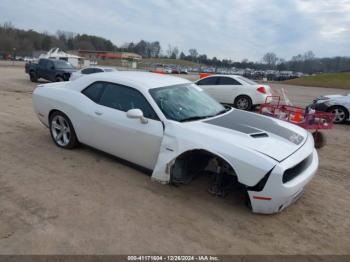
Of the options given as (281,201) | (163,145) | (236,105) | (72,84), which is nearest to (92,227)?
(163,145)

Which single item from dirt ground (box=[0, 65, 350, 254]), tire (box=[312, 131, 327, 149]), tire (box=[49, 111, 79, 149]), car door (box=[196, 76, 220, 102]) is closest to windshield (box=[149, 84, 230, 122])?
dirt ground (box=[0, 65, 350, 254])

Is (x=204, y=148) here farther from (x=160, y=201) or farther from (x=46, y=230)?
(x=46, y=230)

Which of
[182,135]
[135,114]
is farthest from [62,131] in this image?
[182,135]

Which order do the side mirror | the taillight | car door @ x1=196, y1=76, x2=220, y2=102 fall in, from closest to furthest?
the side mirror < the taillight < car door @ x1=196, y1=76, x2=220, y2=102

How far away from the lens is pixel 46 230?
3344 mm

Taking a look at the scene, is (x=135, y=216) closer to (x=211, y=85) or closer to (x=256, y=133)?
(x=256, y=133)

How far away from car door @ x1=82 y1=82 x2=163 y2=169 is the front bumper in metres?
1.47

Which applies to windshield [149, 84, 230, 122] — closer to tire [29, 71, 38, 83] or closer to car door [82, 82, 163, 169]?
car door [82, 82, 163, 169]

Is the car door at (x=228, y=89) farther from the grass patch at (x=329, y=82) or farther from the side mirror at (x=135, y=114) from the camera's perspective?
the grass patch at (x=329, y=82)

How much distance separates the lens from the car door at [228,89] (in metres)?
13.3

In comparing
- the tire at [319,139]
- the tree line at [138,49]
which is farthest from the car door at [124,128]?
the tree line at [138,49]

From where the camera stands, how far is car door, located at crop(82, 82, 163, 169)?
174 inches

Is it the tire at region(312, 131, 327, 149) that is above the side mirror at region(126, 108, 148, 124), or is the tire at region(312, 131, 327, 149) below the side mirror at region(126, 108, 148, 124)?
below

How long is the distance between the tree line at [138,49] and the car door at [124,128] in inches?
3077
